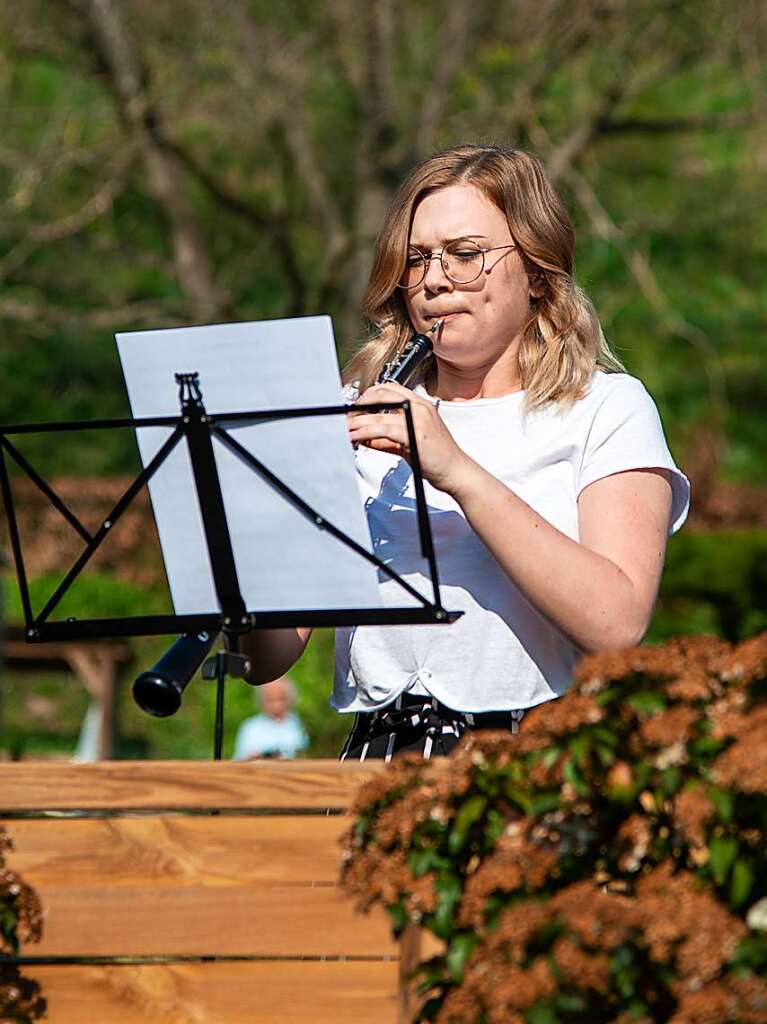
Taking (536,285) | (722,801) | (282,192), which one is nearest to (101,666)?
(282,192)

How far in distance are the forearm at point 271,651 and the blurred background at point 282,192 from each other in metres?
6.45

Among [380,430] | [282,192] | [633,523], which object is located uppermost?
[282,192]

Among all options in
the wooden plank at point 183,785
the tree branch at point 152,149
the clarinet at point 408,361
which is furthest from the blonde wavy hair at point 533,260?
the tree branch at point 152,149

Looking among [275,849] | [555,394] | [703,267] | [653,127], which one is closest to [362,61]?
[653,127]

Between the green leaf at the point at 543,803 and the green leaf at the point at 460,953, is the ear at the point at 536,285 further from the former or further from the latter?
the green leaf at the point at 460,953

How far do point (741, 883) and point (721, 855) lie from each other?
3cm

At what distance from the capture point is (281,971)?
1917 millimetres

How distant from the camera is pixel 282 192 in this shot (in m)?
10.8

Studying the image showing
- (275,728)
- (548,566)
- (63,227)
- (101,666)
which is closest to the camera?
(548,566)

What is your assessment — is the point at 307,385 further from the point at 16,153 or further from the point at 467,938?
the point at 16,153

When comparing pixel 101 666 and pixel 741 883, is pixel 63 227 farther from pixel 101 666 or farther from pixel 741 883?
pixel 741 883

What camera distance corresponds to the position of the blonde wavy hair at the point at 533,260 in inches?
101

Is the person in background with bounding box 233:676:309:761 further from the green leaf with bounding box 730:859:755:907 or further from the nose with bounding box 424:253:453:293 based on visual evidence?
the green leaf with bounding box 730:859:755:907

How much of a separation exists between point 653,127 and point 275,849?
8833mm
